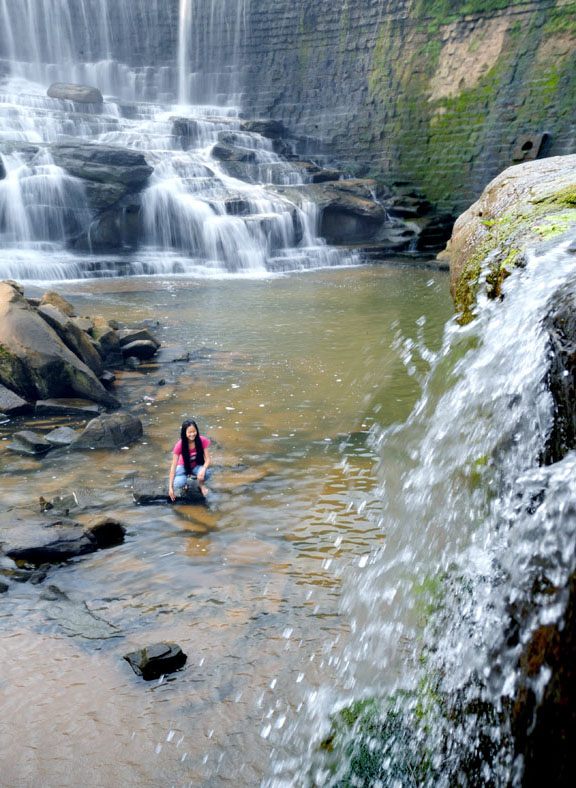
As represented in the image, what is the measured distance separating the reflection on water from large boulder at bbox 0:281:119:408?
51cm

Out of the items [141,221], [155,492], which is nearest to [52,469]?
[155,492]

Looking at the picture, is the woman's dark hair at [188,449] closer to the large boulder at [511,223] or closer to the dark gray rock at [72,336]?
the large boulder at [511,223]

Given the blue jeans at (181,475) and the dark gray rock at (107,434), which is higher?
the blue jeans at (181,475)

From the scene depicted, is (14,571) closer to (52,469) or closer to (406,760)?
(52,469)

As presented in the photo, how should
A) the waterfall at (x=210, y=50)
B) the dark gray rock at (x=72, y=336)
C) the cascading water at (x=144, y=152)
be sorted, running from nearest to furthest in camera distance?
1. the dark gray rock at (x=72, y=336)
2. the cascading water at (x=144, y=152)
3. the waterfall at (x=210, y=50)

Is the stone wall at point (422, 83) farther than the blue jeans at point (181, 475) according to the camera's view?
Yes

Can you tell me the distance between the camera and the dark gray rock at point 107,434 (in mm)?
6117

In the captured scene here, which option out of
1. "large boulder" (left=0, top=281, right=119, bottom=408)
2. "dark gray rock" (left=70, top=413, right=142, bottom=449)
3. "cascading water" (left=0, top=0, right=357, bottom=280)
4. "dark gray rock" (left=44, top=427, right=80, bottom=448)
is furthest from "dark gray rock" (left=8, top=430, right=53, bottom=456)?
"cascading water" (left=0, top=0, right=357, bottom=280)

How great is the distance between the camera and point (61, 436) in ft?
20.4

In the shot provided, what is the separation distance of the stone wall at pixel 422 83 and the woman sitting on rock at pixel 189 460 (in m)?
18.7

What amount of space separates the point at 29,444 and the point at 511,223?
4.41 metres

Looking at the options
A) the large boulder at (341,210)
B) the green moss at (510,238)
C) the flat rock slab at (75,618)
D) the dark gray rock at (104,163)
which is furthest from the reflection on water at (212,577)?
the large boulder at (341,210)

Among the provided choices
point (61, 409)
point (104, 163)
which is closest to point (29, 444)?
point (61, 409)

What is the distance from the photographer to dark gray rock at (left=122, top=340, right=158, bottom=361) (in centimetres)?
904
